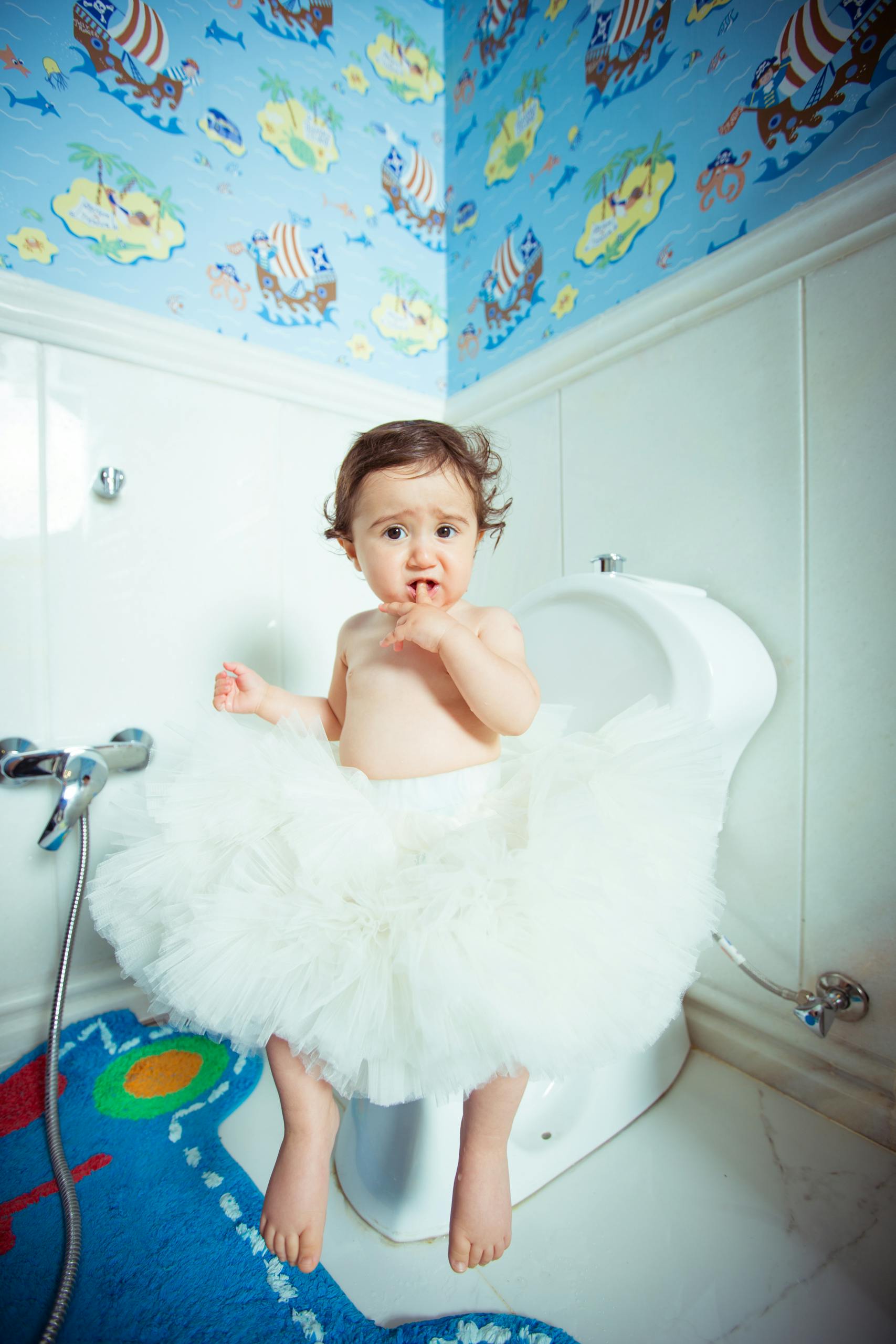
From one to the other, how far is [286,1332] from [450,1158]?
0.17 metres

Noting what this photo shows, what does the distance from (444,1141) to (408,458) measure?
66 cm

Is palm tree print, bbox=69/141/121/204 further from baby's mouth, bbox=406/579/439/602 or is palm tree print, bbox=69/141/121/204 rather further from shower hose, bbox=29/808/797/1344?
shower hose, bbox=29/808/797/1344

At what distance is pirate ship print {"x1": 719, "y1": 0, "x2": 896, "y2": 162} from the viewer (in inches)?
25.6

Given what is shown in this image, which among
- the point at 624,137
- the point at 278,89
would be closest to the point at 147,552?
the point at 278,89

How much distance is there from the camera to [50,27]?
2.81ft

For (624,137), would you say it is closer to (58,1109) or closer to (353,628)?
(353,628)

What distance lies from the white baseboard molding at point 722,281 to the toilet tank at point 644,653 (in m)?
0.36

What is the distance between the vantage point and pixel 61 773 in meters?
0.80

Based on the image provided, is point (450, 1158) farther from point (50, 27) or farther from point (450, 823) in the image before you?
point (50, 27)

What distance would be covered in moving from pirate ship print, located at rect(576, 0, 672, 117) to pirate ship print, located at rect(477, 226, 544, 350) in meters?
0.20

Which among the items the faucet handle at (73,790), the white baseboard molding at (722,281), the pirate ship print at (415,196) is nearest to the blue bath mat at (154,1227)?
the faucet handle at (73,790)

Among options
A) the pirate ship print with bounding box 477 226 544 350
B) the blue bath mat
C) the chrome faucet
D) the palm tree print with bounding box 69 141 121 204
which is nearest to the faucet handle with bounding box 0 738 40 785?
the chrome faucet

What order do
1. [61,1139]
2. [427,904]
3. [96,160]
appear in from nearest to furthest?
[427,904]
[61,1139]
[96,160]

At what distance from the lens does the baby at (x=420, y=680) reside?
493mm
